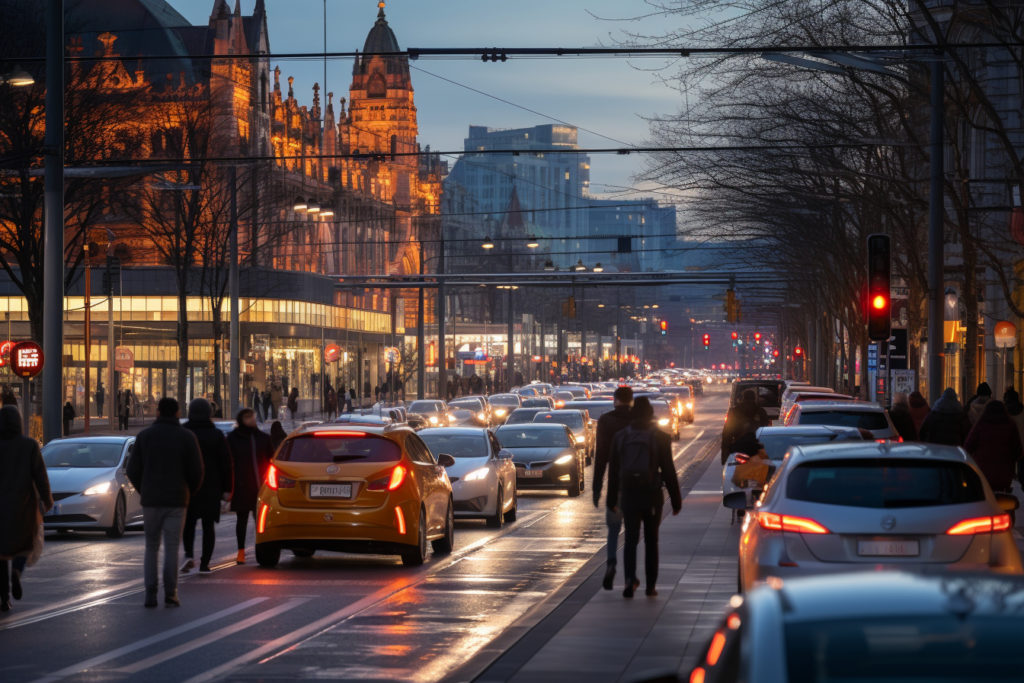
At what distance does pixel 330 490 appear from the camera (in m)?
18.5

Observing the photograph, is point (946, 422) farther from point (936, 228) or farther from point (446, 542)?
point (446, 542)

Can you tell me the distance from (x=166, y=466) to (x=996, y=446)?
10.2 metres

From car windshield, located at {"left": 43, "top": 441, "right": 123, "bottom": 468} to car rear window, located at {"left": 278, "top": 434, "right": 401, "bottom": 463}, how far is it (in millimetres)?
6698

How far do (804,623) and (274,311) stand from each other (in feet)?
294

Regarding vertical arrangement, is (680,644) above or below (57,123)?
below

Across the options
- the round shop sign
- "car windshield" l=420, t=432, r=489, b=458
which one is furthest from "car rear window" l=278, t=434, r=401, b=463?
the round shop sign

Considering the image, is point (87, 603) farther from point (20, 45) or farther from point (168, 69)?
point (168, 69)

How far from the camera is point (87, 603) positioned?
51.0ft

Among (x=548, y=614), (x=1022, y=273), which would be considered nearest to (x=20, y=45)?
(x=1022, y=273)

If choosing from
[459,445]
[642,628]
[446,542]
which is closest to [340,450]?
[446,542]

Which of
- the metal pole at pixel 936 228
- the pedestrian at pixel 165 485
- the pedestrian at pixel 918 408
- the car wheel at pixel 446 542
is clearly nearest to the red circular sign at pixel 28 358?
the car wheel at pixel 446 542

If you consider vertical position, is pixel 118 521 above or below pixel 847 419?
below

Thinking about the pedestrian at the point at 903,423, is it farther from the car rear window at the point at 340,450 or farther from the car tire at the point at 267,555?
the car tire at the point at 267,555

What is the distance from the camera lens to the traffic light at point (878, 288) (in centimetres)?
2402
